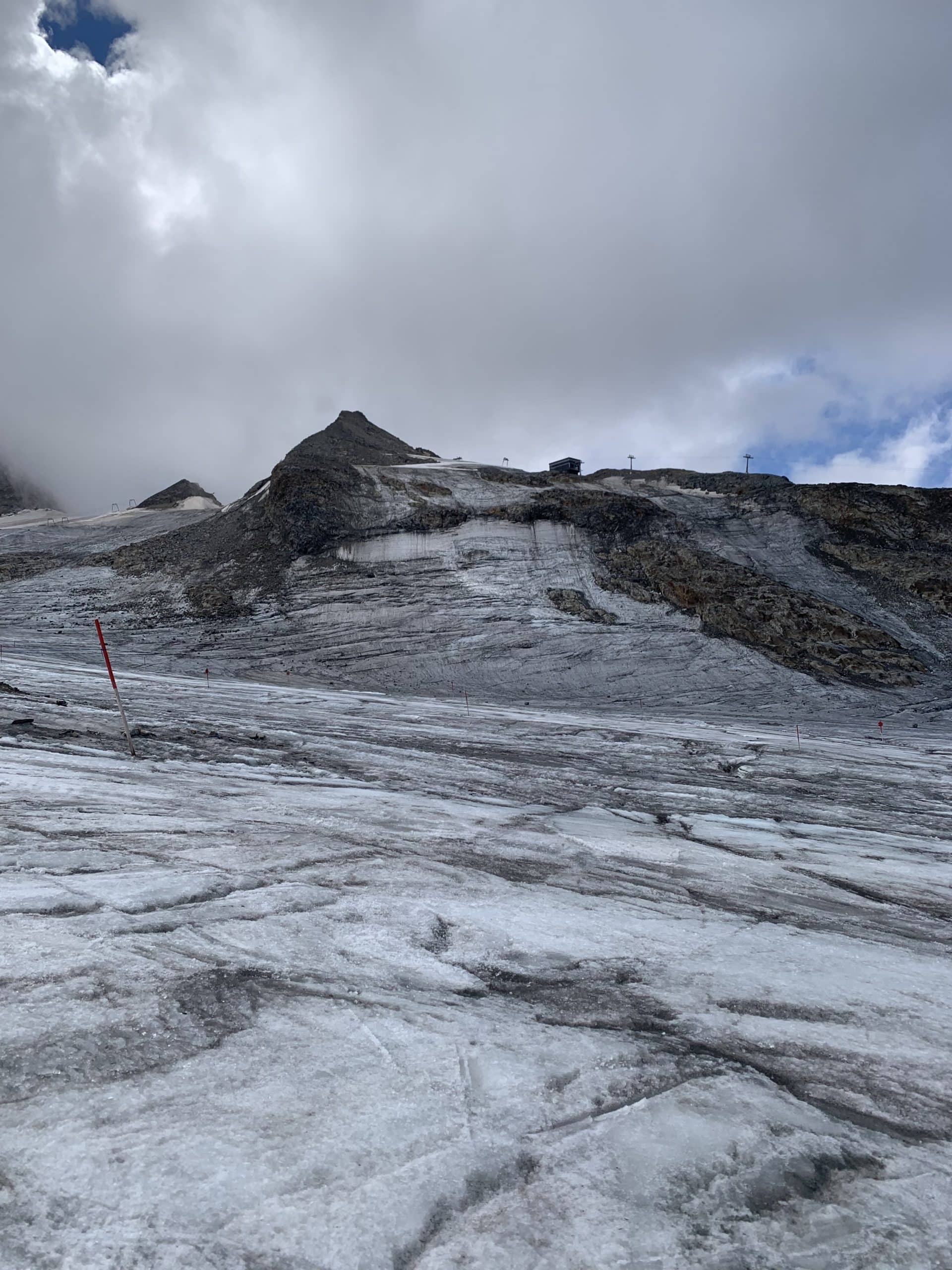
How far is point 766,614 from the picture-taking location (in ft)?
123

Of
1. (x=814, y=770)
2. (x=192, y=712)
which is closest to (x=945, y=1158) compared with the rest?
(x=814, y=770)

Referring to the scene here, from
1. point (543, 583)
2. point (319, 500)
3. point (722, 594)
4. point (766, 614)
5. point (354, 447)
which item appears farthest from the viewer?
point (354, 447)

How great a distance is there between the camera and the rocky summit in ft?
108

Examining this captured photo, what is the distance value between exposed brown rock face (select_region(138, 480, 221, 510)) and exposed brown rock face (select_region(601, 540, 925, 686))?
5204cm

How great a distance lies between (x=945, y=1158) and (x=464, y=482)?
1878 inches

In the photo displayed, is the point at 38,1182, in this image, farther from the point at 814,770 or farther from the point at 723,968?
the point at 814,770

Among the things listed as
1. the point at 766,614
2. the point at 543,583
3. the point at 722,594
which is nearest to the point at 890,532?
the point at 766,614

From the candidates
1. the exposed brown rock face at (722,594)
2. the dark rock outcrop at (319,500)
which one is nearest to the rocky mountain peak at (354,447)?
the dark rock outcrop at (319,500)

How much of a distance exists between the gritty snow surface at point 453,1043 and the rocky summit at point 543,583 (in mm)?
23357

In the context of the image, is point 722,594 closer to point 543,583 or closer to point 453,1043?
point 543,583

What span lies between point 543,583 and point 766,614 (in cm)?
1213

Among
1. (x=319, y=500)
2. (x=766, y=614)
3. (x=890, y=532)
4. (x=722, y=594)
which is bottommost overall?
(x=766, y=614)

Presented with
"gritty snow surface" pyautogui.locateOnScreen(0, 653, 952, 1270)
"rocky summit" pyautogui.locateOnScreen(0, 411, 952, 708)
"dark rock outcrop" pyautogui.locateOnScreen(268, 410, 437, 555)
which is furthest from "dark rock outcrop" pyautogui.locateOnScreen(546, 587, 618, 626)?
"gritty snow surface" pyautogui.locateOnScreen(0, 653, 952, 1270)

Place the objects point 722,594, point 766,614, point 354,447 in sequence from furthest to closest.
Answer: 1. point 354,447
2. point 722,594
3. point 766,614
